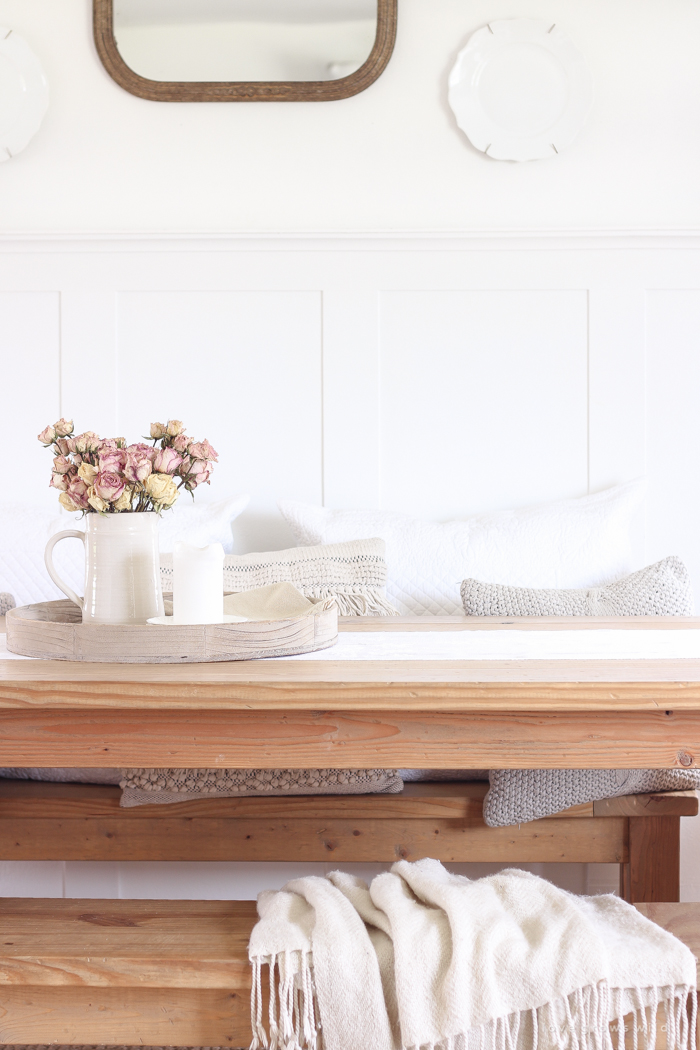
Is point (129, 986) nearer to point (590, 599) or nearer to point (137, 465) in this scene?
point (137, 465)

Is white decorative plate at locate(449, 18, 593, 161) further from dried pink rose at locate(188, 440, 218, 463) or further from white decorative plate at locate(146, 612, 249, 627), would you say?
white decorative plate at locate(146, 612, 249, 627)

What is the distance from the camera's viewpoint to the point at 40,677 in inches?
39.7

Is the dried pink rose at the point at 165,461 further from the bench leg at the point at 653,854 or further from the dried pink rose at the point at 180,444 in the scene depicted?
the bench leg at the point at 653,854

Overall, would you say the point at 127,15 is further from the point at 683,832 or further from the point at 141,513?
the point at 683,832

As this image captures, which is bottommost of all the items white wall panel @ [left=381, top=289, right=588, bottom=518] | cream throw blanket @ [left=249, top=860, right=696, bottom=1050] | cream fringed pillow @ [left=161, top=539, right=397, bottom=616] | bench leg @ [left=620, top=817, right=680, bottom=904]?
bench leg @ [left=620, top=817, right=680, bottom=904]

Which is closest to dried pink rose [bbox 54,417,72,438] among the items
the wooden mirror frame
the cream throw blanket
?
the cream throw blanket

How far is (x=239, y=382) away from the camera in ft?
7.63

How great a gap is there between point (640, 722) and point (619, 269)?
5.30 feet

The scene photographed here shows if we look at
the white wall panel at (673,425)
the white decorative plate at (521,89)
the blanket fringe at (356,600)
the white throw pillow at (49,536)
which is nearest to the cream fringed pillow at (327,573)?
the blanket fringe at (356,600)

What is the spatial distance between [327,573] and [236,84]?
4.51 ft

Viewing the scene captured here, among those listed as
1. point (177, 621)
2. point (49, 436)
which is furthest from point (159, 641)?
point (49, 436)

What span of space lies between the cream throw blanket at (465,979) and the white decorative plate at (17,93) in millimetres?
2097

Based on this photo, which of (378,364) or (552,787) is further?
(378,364)

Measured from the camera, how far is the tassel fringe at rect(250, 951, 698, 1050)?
0.94 m
